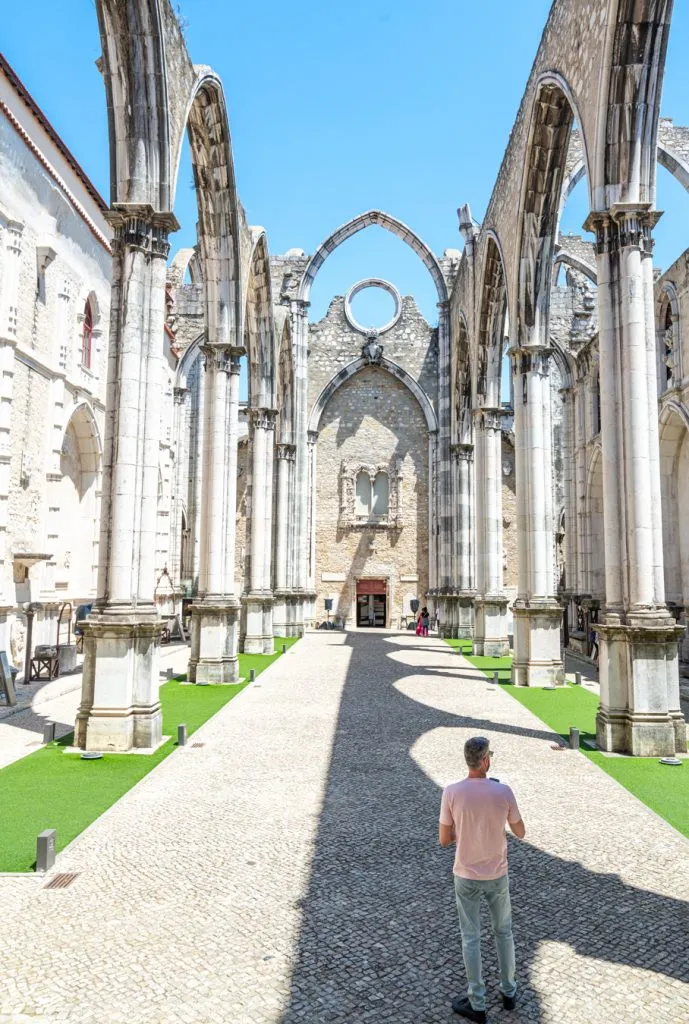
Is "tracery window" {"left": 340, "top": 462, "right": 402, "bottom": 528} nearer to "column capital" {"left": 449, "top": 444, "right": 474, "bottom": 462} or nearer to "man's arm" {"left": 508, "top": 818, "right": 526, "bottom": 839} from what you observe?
"column capital" {"left": 449, "top": 444, "right": 474, "bottom": 462}

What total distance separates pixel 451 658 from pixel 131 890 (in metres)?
14.2

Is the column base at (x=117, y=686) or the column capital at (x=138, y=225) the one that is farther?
the column capital at (x=138, y=225)

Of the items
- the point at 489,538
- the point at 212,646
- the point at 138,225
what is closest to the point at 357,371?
the point at 489,538

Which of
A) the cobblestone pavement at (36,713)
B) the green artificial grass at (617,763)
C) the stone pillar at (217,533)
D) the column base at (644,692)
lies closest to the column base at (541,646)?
the green artificial grass at (617,763)

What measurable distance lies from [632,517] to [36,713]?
850 cm

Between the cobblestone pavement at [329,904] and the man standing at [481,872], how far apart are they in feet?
0.46

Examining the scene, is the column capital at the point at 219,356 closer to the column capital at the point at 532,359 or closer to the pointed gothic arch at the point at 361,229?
the column capital at the point at 532,359

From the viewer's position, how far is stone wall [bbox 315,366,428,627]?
94.4 ft

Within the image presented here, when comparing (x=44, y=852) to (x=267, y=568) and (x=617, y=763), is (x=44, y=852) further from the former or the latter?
(x=267, y=568)

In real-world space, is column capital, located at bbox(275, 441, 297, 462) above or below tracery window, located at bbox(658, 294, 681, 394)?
below

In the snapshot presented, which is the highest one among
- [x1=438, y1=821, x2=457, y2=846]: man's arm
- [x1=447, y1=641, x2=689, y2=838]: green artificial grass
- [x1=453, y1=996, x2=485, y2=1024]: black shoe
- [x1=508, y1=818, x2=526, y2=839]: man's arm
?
[x1=508, y1=818, x2=526, y2=839]: man's arm

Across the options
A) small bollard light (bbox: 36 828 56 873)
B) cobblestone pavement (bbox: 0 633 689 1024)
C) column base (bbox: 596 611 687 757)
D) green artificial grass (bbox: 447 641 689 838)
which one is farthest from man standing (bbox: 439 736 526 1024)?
column base (bbox: 596 611 687 757)

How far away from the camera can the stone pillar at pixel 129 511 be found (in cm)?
814

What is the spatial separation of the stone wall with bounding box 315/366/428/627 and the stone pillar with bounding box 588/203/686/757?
65.6 ft
